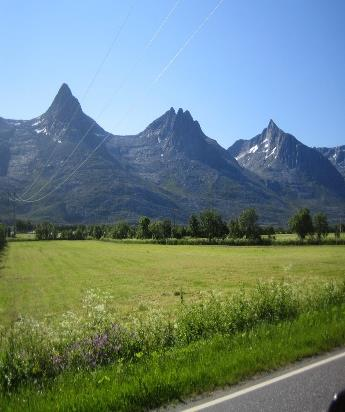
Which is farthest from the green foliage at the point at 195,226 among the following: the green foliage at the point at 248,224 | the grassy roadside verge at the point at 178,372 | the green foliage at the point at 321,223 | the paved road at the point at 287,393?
the paved road at the point at 287,393

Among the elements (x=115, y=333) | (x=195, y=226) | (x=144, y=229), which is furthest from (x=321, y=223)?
(x=115, y=333)

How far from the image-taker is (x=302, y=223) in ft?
486

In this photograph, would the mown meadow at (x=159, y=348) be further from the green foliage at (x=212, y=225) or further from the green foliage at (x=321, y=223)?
the green foliage at (x=212, y=225)

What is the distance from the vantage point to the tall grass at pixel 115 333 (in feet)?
32.5

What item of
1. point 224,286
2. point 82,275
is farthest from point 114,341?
point 82,275

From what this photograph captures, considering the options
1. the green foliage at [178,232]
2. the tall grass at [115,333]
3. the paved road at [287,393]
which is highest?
the green foliage at [178,232]

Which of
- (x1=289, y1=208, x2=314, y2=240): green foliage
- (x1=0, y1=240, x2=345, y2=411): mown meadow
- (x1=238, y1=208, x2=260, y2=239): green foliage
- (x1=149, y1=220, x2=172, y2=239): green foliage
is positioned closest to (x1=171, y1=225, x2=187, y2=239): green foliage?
(x1=149, y1=220, x2=172, y2=239): green foliage

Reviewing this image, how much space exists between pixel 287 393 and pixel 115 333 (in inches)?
184

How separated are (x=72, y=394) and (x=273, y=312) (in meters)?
8.24

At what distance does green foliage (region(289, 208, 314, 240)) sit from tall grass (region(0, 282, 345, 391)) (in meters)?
136

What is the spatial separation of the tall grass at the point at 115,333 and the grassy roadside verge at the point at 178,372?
20.8 inches

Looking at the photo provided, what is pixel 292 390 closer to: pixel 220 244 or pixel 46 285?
pixel 46 285

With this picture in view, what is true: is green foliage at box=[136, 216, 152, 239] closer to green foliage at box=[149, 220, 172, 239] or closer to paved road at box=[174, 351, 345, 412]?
green foliage at box=[149, 220, 172, 239]

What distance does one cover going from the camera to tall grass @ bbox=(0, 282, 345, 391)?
32.5ft
